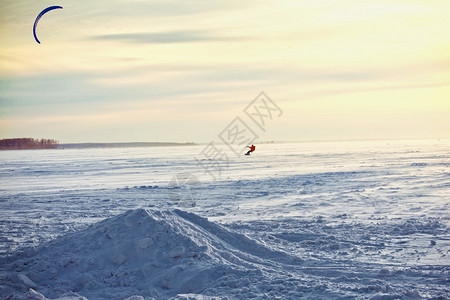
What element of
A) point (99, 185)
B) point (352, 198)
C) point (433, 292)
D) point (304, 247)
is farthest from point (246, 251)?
point (99, 185)

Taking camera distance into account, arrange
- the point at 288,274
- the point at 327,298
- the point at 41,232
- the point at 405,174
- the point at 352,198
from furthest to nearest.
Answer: the point at 405,174, the point at 352,198, the point at 41,232, the point at 288,274, the point at 327,298

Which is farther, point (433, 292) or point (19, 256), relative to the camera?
point (19, 256)

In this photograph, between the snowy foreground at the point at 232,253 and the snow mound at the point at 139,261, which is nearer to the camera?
the snowy foreground at the point at 232,253

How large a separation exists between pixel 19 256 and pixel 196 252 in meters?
3.64

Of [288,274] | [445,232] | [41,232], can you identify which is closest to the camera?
[288,274]

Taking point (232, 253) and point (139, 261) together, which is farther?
point (232, 253)

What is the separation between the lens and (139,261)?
26.1ft

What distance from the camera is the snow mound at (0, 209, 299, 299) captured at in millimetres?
7152

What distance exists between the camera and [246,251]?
891 centimetres

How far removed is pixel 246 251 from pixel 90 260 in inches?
117

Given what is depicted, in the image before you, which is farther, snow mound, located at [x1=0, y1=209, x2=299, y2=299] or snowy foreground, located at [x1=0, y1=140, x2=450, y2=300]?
snow mound, located at [x1=0, y1=209, x2=299, y2=299]

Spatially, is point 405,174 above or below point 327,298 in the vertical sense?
above

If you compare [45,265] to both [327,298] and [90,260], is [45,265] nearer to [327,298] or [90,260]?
[90,260]

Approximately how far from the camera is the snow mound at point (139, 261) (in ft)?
23.5
